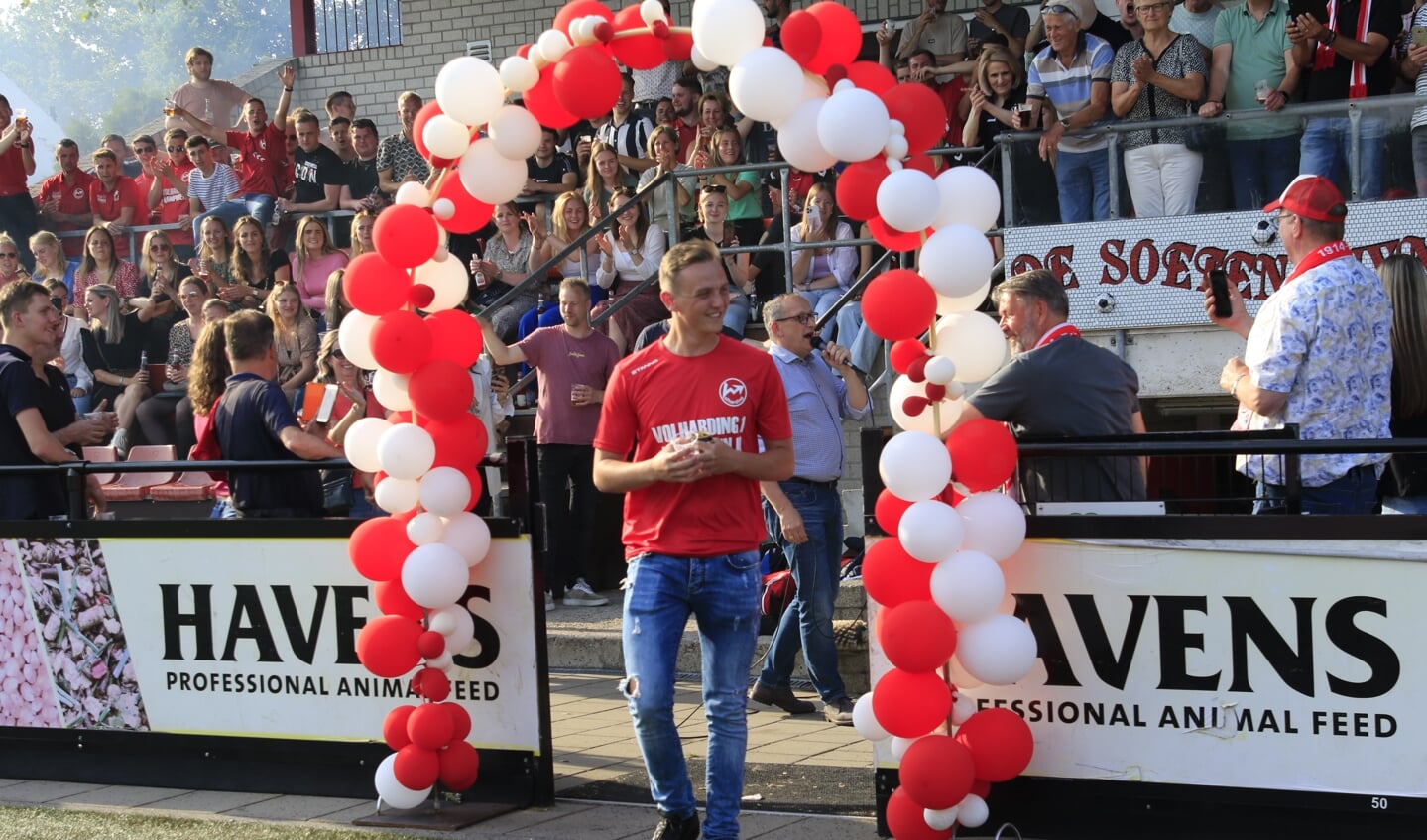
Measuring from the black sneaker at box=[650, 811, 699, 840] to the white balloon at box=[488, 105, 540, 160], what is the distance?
2532 millimetres

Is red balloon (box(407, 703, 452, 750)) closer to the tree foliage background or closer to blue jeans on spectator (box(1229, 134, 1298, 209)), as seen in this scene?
blue jeans on spectator (box(1229, 134, 1298, 209))

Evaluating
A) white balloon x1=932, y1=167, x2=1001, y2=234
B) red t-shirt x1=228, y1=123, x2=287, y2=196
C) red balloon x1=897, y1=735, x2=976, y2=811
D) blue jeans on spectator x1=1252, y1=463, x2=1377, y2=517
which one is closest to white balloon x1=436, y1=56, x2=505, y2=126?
white balloon x1=932, y1=167, x2=1001, y2=234

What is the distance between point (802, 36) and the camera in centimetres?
520

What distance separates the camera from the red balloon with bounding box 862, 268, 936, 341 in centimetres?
509

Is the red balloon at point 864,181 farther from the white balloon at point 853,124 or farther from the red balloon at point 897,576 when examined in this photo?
the red balloon at point 897,576

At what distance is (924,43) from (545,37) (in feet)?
26.5

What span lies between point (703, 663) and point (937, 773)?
2.77ft

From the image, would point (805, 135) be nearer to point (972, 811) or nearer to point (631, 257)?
point (972, 811)

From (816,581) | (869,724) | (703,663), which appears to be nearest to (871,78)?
(703,663)

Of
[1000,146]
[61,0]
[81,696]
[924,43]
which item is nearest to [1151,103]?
[1000,146]

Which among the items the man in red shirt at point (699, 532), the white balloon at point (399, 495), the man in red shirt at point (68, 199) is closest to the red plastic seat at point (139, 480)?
the man in red shirt at point (68, 199)

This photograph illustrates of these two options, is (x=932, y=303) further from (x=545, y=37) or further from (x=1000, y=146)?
(x=1000, y=146)

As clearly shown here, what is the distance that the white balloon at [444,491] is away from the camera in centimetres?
593

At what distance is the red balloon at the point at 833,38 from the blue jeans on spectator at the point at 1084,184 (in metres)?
5.21
